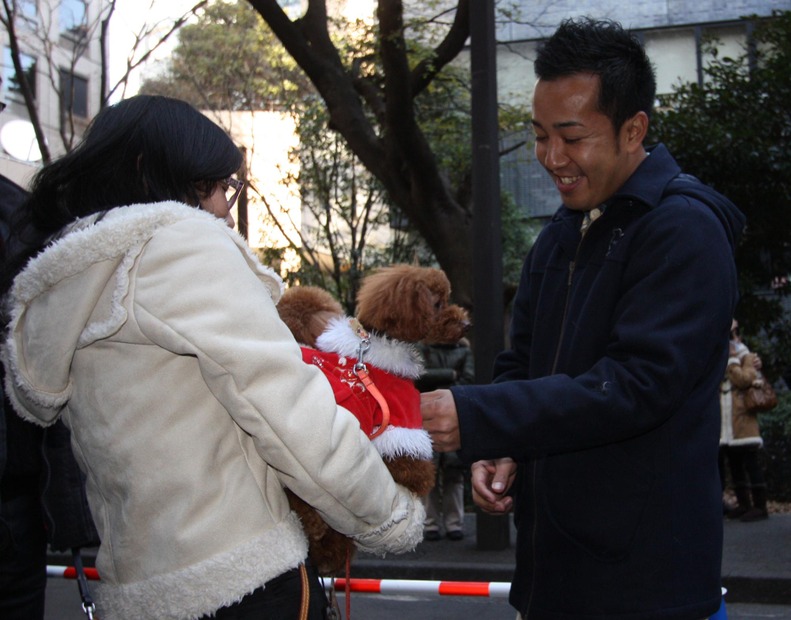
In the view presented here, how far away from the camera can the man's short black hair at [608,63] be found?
2.38 meters

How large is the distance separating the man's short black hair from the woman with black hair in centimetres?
101

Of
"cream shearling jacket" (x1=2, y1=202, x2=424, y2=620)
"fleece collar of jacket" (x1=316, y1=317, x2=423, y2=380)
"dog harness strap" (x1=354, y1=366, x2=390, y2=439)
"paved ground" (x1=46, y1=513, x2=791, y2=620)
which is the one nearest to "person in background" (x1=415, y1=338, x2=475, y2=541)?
"paved ground" (x1=46, y1=513, x2=791, y2=620)

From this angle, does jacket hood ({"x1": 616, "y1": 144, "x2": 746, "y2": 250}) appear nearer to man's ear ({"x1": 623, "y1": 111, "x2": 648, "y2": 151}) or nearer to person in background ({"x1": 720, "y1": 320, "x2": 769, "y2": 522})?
man's ear ({"x1": 623, "y1": 111, "x2": 648, "y2": 151})

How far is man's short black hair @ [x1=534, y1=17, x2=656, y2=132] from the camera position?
7.79 ft

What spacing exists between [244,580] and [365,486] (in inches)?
11.6

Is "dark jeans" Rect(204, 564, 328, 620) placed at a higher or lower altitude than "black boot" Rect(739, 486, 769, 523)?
higher

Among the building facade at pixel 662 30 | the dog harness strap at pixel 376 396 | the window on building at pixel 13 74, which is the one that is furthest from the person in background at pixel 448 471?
the window on building at pixel 13 74

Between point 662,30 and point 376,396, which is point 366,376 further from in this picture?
point 662,30

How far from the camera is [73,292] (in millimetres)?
1887

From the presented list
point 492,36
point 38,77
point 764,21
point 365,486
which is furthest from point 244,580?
point 38,77

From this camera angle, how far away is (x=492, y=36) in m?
7.73

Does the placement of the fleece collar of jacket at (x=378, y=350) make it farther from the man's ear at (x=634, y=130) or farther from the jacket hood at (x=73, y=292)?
the man's ear at (x=634, y=130)

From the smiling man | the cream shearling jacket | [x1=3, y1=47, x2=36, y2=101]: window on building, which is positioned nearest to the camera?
the cream shearling jacket

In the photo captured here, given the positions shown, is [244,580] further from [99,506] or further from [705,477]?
[705,477]
